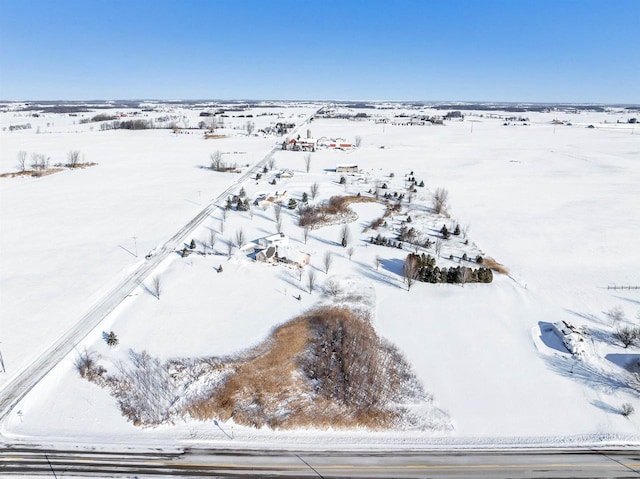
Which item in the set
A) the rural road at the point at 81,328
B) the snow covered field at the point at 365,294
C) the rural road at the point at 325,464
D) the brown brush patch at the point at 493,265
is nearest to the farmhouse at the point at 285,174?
the snow covered field at the point at 365,294

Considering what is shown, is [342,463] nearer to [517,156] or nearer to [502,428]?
[502,428]

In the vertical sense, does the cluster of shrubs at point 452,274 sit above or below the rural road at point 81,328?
above

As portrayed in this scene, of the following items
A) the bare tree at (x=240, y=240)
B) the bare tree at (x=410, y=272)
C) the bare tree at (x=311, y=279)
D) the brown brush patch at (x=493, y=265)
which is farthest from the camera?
the bare tree at (x=240, y=240)

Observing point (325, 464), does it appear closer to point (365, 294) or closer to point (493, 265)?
point (365, 294)

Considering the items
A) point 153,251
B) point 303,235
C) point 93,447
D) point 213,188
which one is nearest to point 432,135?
point 213,188

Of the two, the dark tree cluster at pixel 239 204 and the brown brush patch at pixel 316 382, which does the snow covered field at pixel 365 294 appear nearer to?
the brown brush patch at pixel 316 382

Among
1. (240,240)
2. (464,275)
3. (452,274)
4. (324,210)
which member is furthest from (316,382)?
(324,210)

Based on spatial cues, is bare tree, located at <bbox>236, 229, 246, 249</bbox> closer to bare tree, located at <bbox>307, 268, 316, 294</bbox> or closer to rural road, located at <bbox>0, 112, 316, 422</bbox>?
rural road, located at <bbox>0, 112, 316, 422</bbox>
